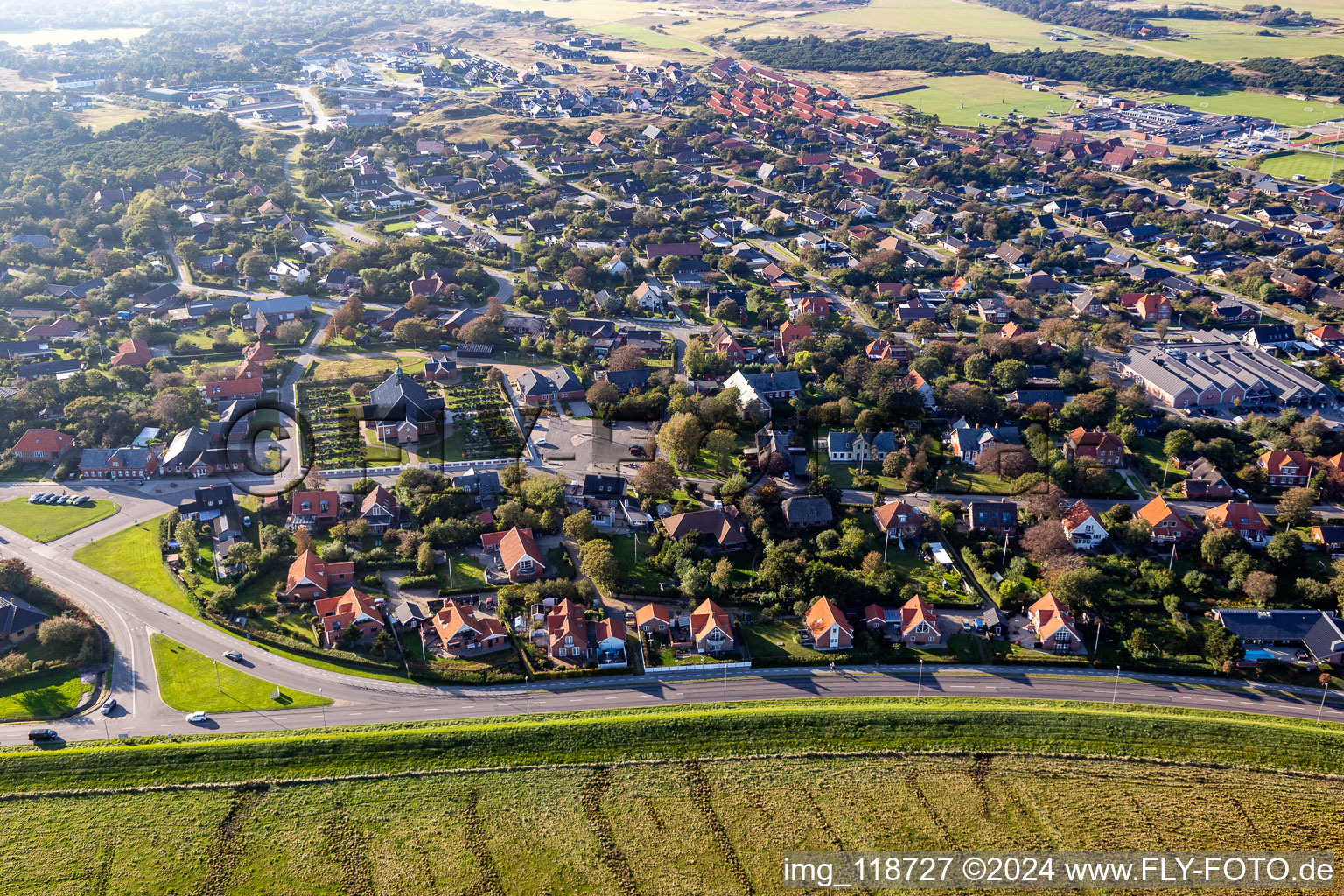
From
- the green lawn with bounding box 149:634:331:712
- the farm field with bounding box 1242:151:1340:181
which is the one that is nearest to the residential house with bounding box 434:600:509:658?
the green lawn with bounding box 149:634:331:712

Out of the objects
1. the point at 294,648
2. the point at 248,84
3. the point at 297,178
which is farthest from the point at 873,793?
the point at 248,84

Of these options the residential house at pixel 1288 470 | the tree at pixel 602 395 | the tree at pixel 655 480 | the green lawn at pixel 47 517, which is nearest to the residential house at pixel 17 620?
the green lawn at pixel 47 517

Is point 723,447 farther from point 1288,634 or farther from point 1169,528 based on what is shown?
point 1288,634

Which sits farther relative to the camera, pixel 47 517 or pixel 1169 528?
pixel 47 517

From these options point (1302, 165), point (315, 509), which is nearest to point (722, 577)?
point (315, 509)

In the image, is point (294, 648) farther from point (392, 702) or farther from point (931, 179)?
point (931, 179)

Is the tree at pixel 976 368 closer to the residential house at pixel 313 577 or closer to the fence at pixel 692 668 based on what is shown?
the fence at pixel 692 668
